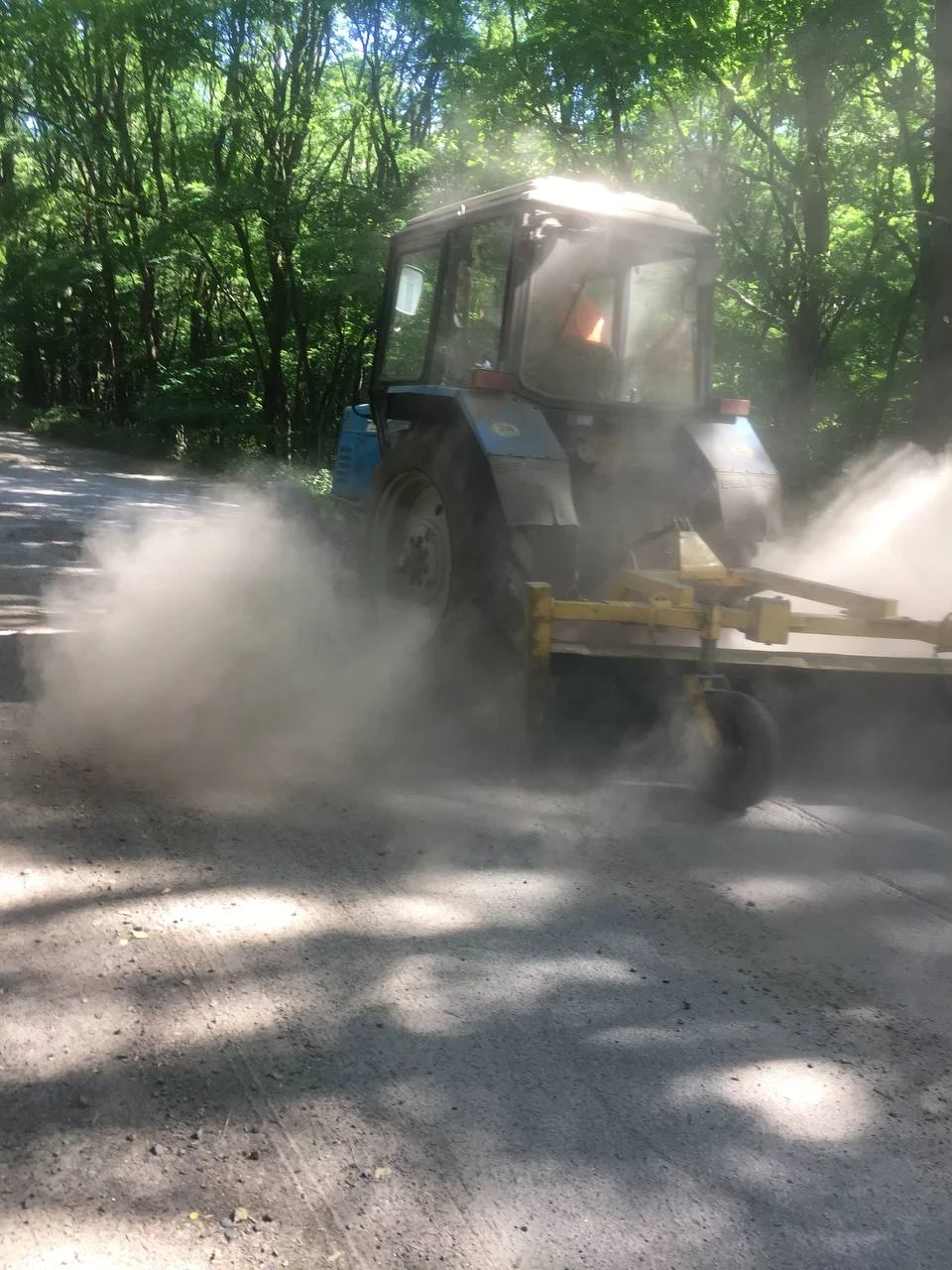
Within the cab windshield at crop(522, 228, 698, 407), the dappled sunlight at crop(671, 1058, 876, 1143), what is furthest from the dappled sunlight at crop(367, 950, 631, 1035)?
the cab windshield at crop(522, 228, 698, 407)

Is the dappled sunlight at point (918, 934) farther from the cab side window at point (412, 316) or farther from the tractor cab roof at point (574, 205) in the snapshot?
the cab side window at point (412, 316)

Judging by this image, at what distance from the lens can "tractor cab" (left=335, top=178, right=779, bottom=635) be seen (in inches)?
223

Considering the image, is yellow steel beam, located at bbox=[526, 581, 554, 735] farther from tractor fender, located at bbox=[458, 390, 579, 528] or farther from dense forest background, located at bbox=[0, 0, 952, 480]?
dense forest background, located at bbox=[0, 0, 952, 480]

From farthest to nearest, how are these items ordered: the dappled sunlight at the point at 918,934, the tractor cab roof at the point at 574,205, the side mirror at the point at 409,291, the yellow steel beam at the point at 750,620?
the side mirror at the point at 409,291
the tractor cab roof at the point at 574,205
the yellow steel beam at the point at 750,620
the dappled sunlight at the point at 918,934

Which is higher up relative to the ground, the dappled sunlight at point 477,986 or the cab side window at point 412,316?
the cab side window at point 412,316

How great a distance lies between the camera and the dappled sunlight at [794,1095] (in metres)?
2.75

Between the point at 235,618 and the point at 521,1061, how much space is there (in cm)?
476

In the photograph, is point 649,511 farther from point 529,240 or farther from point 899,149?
point 899,149

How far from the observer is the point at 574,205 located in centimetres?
596

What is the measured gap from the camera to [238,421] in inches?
979

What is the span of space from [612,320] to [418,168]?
45.7 ft

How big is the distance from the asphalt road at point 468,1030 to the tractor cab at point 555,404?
59.9 inches

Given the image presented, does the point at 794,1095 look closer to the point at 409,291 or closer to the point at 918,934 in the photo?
the point at 918,934

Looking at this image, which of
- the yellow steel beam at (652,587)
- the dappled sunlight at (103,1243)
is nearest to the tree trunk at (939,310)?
the yellow steel beam at (652,587)
